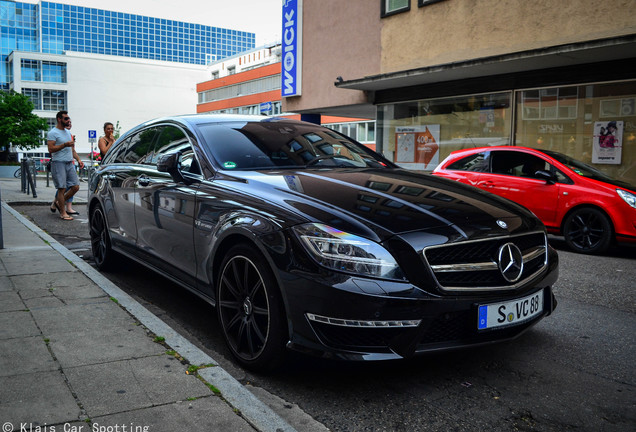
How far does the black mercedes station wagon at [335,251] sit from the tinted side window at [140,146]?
2.81ft

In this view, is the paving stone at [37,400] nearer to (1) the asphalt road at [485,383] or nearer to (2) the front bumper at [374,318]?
(1) the asphalt road at [485,383]

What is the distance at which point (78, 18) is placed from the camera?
11331cm

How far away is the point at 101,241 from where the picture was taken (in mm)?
6102

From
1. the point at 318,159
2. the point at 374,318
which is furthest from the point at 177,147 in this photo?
the point at 374,318

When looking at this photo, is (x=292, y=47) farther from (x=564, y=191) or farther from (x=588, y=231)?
(x=588, y=231)

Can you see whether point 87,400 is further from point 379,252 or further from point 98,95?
point 98,95

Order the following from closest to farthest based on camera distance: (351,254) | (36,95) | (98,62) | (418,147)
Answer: (351,254) → (418,147) → (36,95) → (98,62)

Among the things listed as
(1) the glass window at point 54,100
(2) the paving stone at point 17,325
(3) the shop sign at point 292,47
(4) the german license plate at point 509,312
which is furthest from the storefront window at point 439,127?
(1) the glass window at point 54,100

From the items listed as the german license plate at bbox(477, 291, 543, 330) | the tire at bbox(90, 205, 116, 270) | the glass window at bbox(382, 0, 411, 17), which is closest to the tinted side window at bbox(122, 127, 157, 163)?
the tire at bbox(90, 205, 116, 270)

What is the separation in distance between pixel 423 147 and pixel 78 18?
114564 mm

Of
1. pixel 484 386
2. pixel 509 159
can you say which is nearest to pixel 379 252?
pixel 484 386

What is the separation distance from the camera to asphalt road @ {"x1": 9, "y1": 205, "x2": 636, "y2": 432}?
2838 millimetres

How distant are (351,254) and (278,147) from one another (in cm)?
171

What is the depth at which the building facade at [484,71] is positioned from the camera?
462 inches
